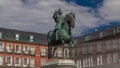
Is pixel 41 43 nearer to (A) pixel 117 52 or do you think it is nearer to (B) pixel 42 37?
(B) pixel 42 37

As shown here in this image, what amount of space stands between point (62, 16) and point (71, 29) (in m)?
1.91

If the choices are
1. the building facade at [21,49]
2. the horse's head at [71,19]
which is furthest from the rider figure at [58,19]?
the building facade at [21,49]

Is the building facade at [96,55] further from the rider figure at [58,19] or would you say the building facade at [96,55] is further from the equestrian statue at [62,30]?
the rider figure at [58,19]

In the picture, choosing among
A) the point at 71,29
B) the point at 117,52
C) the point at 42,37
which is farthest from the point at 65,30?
the point at 42,37

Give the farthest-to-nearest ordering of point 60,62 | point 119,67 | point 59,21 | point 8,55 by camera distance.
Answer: point 8,55
point 59,21
point 60,62
point 119,67

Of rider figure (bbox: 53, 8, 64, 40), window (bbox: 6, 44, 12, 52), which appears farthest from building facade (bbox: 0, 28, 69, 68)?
rider figure (bbox: 53, 8, 64, 40)

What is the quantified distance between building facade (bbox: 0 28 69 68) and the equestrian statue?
63014 millimetres

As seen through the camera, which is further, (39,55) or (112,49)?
(39,55)

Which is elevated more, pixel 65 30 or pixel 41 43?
pixel 65 30

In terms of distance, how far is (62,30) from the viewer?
2542cm

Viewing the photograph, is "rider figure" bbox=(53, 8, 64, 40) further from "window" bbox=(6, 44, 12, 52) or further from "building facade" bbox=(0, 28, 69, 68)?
"window" bbox=(6, 44, 12, 52)

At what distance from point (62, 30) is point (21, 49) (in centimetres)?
7035

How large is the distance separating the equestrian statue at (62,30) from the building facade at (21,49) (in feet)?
207

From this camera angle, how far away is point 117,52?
79.7 feet
